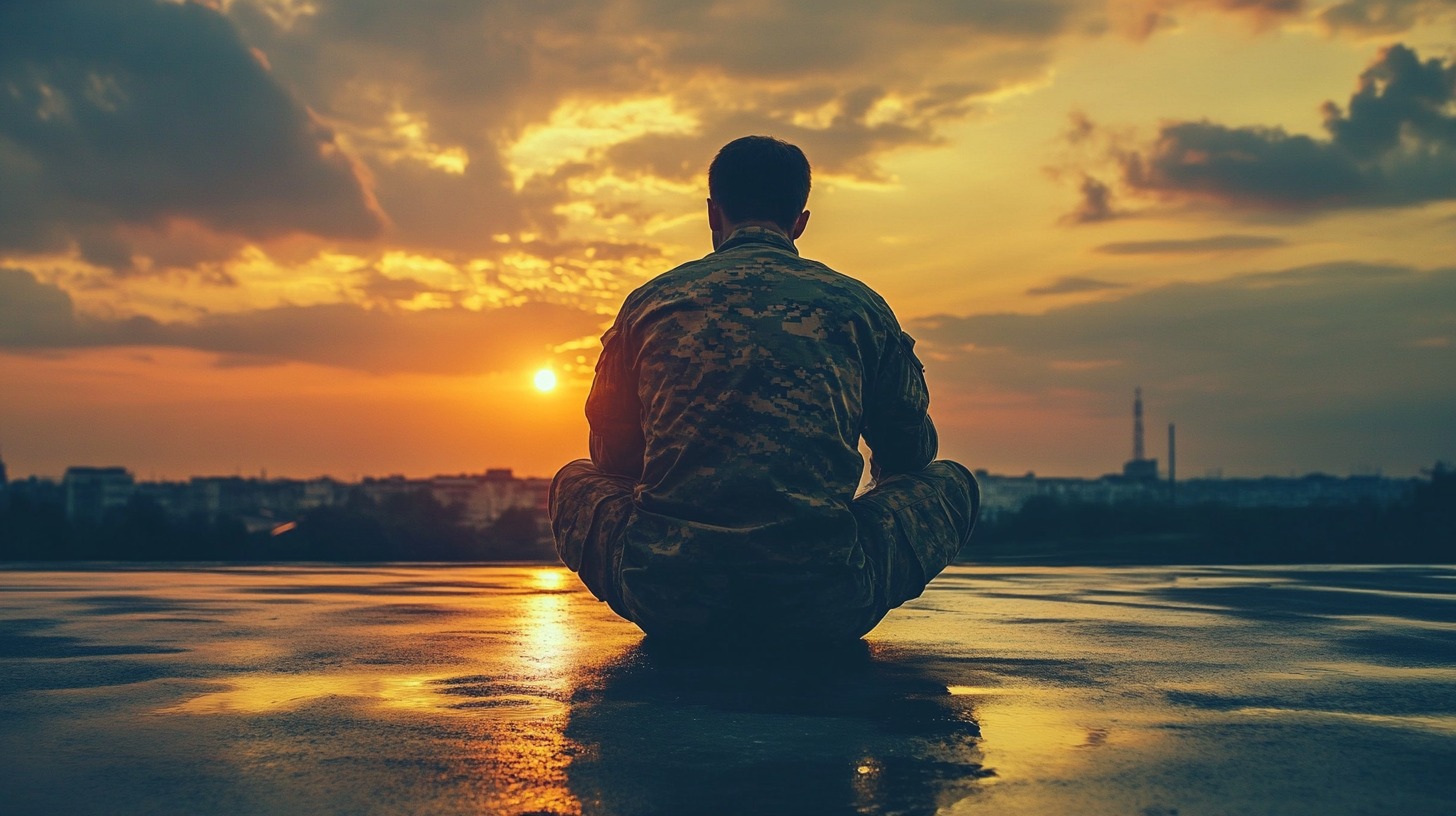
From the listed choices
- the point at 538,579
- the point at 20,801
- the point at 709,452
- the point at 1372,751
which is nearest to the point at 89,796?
the point at 20,801

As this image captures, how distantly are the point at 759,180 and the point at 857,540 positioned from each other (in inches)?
52.8

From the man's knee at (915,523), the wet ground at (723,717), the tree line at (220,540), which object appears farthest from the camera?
the tree line at (220,540)

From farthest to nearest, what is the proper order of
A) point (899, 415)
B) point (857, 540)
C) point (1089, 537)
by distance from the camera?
point (1089, 537), point (899, 415), point (857, 540)

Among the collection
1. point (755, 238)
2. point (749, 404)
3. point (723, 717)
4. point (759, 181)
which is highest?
point (759, 181)

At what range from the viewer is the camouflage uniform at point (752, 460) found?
3.43m

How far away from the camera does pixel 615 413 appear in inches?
159

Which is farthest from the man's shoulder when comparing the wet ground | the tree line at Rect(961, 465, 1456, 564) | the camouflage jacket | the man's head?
the tree line at Rect(961, 465, 1456, 564)

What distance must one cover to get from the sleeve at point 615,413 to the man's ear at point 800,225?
0.75 meters

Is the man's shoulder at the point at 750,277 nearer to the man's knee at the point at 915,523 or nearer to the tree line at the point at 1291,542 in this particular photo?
the man's knee at the point at 915,523

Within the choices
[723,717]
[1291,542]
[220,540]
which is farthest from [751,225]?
[220,540]

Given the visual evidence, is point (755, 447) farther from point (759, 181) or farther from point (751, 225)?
point (759, 181)

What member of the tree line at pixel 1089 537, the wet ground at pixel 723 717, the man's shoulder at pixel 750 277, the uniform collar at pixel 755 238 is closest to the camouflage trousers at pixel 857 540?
the wet ground at pixel 723 717

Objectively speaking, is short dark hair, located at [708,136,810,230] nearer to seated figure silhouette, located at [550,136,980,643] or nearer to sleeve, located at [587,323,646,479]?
seated figure silhouette, located at [550,136,980,643]

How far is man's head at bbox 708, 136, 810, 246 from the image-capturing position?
4.06m
